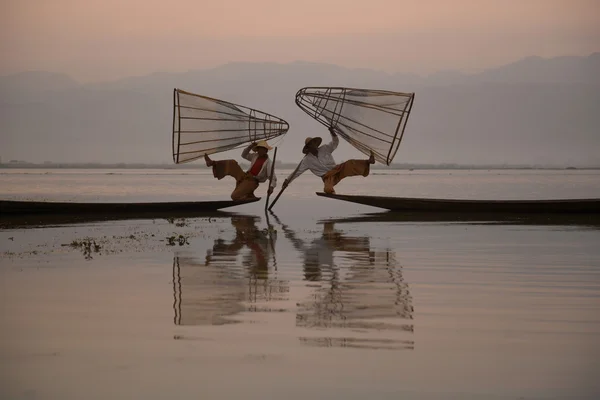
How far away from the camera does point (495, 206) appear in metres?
19.9

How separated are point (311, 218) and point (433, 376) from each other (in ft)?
47.2

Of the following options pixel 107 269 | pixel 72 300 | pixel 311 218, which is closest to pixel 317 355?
pixel 72 300

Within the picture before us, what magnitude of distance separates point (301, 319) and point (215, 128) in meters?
12.9

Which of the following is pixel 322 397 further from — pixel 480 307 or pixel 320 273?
pixel 320 273

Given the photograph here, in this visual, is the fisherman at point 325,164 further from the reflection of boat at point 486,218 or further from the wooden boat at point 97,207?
the wooden boat at point 97,207

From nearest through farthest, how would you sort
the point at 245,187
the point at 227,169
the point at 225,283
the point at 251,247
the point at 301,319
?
the point at 301,319 < the point at 225,283 < the point at 251,247 < the point at 245,187 < the point at 227,169

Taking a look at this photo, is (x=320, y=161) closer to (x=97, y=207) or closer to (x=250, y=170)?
(x=250, y=170)

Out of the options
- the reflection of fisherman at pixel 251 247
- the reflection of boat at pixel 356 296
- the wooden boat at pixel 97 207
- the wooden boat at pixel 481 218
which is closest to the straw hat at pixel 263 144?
the wooden boat at pixel 97 207

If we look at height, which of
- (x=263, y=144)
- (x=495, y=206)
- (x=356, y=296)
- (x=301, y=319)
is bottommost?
(x=301, y=319)

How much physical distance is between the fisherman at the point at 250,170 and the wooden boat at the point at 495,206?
1311mm

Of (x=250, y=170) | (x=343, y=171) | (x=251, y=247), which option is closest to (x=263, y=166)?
(x=250, y=170)

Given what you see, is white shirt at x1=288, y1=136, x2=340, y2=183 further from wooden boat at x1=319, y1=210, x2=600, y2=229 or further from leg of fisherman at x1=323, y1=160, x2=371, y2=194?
wooden boat at x1=319, y1=210, x2=600, y2=229

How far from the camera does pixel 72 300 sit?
27.6 ft

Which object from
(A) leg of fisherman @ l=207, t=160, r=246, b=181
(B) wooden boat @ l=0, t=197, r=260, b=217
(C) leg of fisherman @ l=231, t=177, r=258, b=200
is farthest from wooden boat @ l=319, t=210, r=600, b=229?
(B) wooden boat @ l=0, t=197, r=260, b=217
